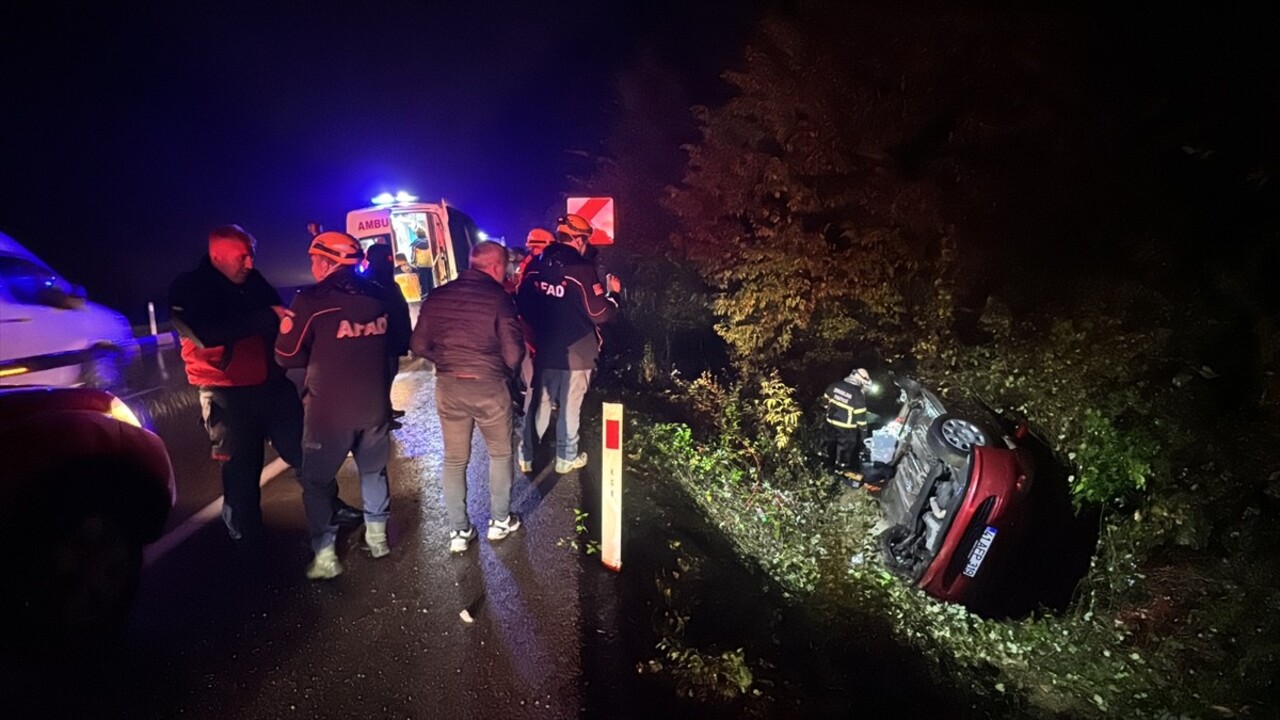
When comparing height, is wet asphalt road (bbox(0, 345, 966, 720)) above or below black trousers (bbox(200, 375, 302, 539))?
below

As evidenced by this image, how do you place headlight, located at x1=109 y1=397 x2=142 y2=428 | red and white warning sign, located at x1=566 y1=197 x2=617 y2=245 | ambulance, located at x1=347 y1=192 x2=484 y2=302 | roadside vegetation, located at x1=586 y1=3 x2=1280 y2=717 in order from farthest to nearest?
ambulance, located at x1=347 y1=192 x2=484 y2=302 → red and white warning sign, located at x1=566 y1=197 x2=617 y2=245 → roadside vegetation, located at x1=586 y1=3 x2=1280 y2=717 → headlight, located at x1=109 y1=397 x2=142 y2=428

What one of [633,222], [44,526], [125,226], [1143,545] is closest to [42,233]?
[125,226]

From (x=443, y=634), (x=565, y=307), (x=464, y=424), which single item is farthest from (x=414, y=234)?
(x=443, y=634)

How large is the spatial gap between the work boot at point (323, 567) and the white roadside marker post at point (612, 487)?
1.67 metres

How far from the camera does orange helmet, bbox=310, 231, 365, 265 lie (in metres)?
3.81

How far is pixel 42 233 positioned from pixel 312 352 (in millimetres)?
35440

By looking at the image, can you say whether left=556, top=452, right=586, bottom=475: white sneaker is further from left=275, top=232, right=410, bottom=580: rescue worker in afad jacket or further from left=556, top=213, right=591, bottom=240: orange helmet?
left=556, top=213, right=591, bottom=240: orange helmet

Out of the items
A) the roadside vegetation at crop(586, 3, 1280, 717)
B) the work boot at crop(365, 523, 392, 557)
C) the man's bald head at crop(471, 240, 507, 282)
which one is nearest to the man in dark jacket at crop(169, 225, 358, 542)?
the work boot at crop(365, 523, 392, 557)

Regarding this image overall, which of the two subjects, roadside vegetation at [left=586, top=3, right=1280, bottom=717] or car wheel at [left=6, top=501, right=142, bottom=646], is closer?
car wheel at [left=6, top=501, right=142, bottom=646]

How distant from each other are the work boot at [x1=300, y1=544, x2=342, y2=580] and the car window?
13.4 feet

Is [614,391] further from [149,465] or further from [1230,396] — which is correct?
[1230,396]

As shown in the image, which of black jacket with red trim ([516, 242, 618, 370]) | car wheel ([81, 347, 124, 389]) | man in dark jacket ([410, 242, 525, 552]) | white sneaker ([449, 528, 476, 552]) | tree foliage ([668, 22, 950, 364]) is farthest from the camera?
car wheel ([81, 347, 124, 389])

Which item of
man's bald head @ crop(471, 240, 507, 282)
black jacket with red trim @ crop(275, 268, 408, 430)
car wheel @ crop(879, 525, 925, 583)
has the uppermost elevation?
man's bald head @ crop(471, 240, 507, 282)

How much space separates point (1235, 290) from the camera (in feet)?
12.1
